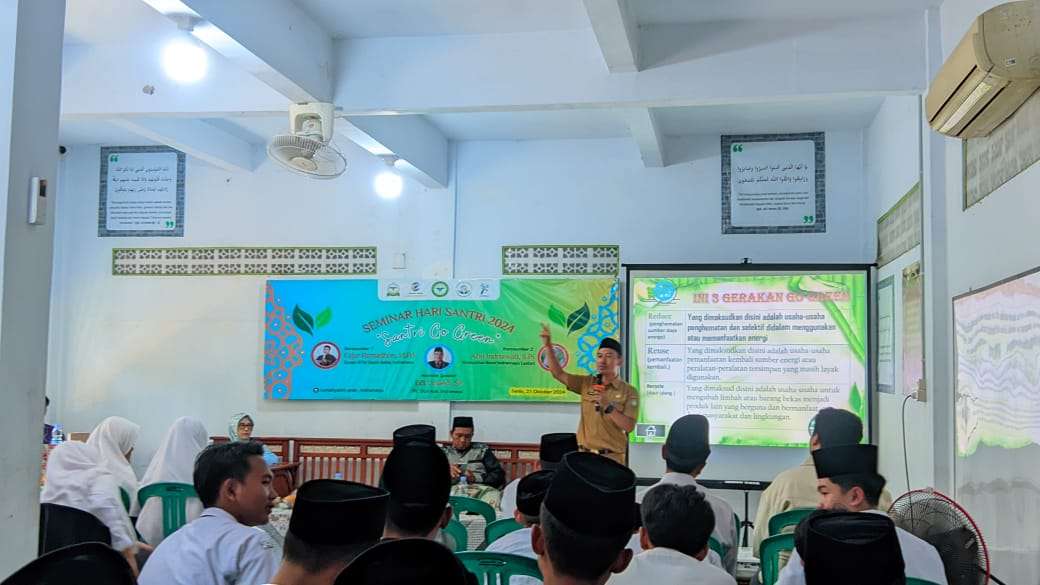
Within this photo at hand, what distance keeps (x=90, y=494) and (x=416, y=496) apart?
2267 mm

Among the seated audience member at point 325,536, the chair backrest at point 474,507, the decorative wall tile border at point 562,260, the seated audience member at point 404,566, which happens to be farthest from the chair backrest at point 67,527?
the decorative wall tile border at point 562,260

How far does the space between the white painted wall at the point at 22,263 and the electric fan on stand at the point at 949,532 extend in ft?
8.59

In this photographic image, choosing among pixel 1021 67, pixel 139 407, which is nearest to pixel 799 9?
pixel 1021 67

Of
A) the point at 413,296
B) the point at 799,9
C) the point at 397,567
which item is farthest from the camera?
the point at 413,296

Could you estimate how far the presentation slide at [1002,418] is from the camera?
126 inches

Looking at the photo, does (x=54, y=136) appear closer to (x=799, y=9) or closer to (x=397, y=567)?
(x=397, y=567)

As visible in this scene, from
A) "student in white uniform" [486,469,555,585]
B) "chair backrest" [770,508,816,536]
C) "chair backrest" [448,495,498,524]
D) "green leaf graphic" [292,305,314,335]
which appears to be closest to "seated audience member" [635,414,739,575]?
"chair backrest" [770,508,816,536]

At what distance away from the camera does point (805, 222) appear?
24.0ft

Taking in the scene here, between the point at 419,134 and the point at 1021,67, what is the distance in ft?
15.6

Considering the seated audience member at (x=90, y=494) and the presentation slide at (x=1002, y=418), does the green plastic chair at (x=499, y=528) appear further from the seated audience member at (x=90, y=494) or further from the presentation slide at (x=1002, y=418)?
the presentation slide at (x=1002, y=418)

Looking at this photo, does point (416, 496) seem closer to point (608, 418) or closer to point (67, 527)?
point (67, 527)

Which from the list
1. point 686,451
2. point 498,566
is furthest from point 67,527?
point 686,451

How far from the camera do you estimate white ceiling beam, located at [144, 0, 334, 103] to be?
429 centimetres

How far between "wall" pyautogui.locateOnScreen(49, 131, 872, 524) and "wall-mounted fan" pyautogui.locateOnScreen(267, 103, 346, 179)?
2.57 metres
